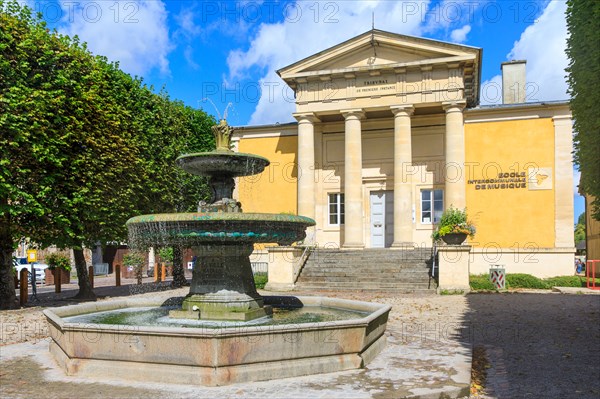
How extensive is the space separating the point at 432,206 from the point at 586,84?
1874 cm

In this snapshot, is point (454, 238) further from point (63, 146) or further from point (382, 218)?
point (63, 146)

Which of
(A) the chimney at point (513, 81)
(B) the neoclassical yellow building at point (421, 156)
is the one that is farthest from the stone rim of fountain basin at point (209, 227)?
(A) the chimney at point (513, 81)

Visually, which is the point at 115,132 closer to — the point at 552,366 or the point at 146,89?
the point at 146,89

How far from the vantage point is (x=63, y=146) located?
57.5 ft

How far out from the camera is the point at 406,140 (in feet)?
90.3

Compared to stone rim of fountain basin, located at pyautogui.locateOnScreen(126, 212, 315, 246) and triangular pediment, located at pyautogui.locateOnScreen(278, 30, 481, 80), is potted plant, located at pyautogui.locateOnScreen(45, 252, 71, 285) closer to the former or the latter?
triangular pediment, located at pyautogui.locateOnScreen(278, 30, 481, 80)

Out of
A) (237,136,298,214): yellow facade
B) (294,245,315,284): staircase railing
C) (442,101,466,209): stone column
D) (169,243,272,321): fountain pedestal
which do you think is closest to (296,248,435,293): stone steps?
(294,245,315,284): staircase railing

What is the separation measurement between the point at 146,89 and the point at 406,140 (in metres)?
12.7

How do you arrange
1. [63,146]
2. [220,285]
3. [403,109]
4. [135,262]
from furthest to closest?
[135,262], [403,109], [63,146], [220,285]

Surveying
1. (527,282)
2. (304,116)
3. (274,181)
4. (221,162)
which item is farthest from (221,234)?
(274,181)

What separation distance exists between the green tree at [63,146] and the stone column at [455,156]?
14.1 metres

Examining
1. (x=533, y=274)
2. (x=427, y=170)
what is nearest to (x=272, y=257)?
(x=427, y=170)

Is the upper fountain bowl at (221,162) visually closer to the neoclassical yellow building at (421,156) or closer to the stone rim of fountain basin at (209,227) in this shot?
the stone rim of fountain basin at (209,227)

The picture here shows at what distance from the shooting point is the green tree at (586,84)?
386 inches
